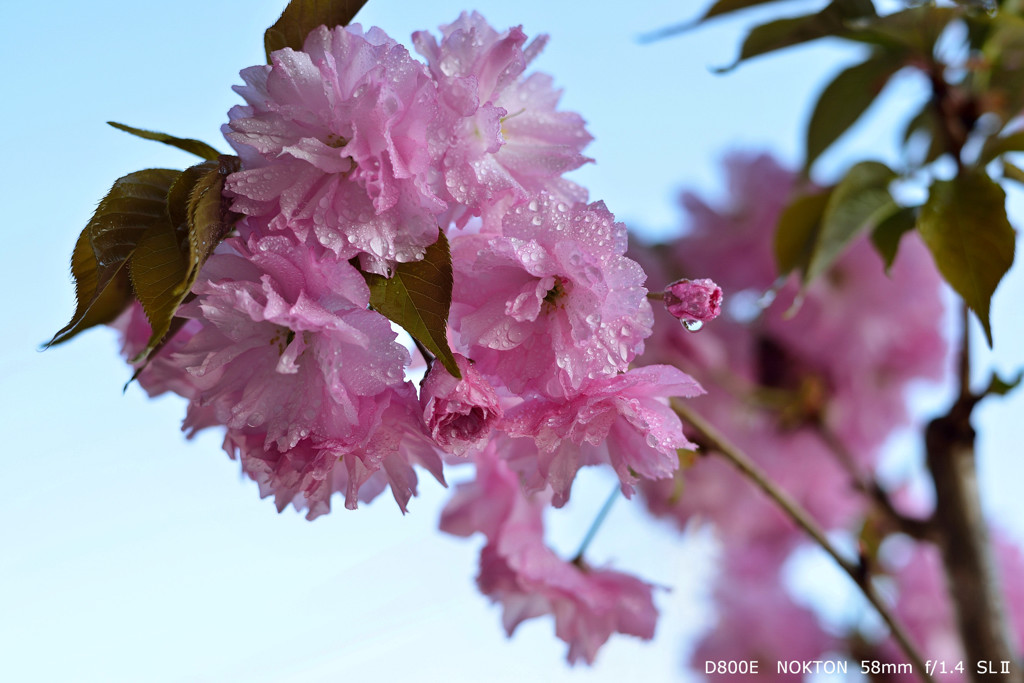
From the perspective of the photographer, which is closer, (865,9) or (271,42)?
(271,42)

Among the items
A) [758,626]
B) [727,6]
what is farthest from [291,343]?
[758,626]

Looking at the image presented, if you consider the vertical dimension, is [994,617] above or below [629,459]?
below

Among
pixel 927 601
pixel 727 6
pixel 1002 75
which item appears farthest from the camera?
pixel 927 601

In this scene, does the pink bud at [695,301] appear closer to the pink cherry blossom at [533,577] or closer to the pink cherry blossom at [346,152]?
the pink cherry blossom at [346,152]

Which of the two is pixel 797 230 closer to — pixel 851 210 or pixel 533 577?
pixel 851 210

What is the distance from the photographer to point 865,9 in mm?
711

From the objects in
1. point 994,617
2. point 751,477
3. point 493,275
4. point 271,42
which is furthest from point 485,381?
point 994,617

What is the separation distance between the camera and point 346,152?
395mm

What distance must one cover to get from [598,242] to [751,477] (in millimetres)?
316

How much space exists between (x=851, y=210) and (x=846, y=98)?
30cm

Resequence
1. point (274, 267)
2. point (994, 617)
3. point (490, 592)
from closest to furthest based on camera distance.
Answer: point (274, 267) < point (490, 592) < point (994, 617)

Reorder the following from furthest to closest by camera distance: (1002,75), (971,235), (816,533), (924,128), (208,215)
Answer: (924,128) < (1002,75) < (816,533) < (971,235) < (208,215)

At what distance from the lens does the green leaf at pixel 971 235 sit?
1.84ft

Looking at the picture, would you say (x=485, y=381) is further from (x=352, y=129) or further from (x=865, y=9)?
(x=865, y=9)
